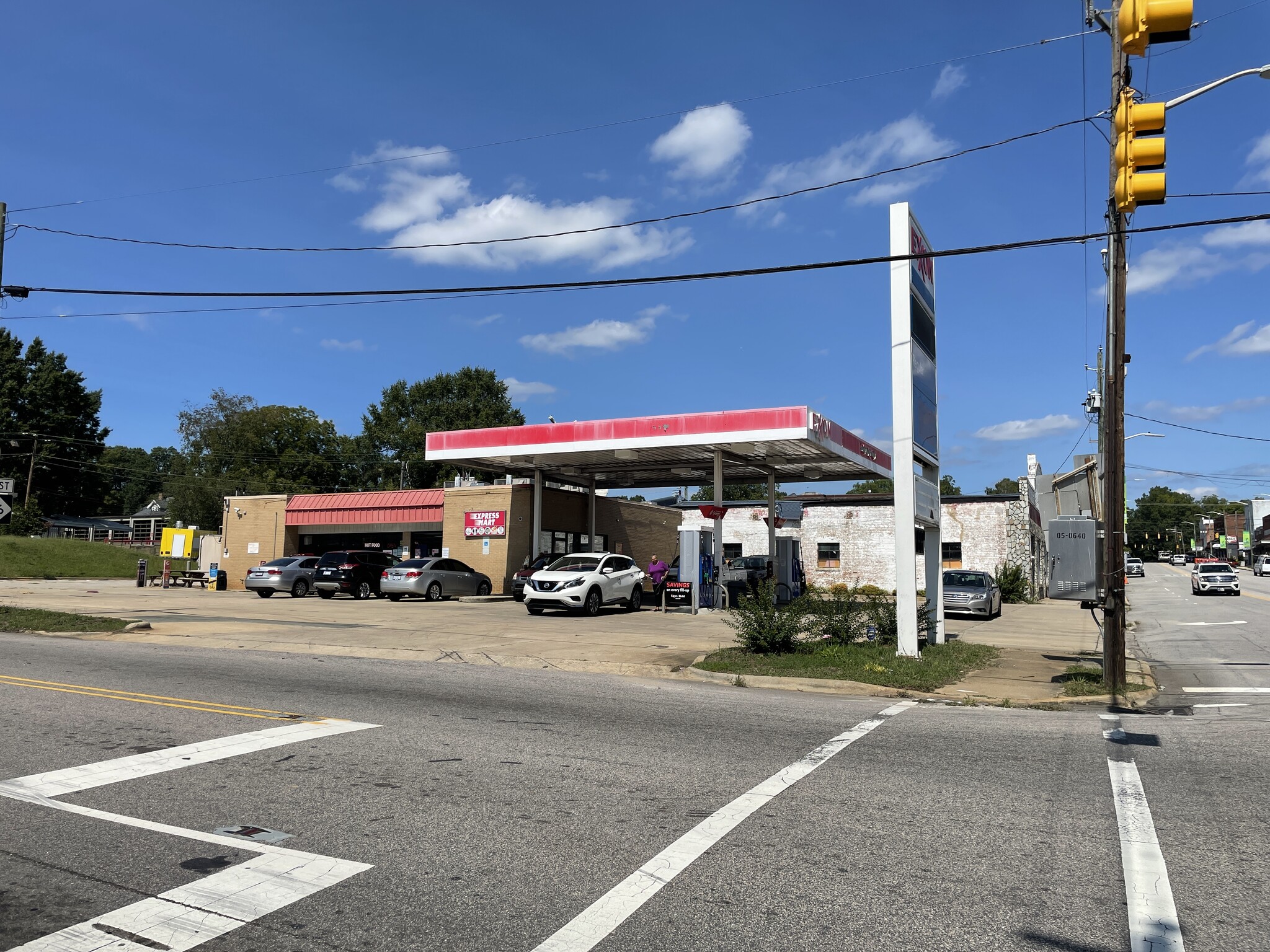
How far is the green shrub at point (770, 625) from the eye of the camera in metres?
13.3

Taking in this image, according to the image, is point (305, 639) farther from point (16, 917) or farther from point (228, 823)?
point (16, 917)

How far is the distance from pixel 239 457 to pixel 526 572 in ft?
183

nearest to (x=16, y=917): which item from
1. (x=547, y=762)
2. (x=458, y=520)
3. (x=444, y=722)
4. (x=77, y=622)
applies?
(x=547, y=762)

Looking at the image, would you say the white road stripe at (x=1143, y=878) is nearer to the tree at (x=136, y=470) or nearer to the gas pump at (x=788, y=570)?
the gas pump at (x=788, y=570)

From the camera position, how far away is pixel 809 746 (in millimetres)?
7504

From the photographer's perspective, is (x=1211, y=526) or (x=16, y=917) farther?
(x=1211, y=526)

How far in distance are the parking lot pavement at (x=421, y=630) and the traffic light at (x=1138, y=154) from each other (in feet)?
26.7

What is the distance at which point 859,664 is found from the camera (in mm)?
12211

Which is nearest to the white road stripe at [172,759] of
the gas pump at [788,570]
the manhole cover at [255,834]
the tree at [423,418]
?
the manhole cover at [255,834]

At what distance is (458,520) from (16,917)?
100 ft

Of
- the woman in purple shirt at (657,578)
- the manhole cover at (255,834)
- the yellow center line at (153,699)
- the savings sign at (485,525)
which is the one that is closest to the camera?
the manhole cover at (255,834)

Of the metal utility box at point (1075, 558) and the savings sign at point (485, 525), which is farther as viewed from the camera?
the savings sign at point (485, 525)

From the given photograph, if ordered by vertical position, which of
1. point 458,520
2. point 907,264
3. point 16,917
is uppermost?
point 907,264

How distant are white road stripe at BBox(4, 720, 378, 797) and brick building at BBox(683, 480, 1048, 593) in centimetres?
3308
